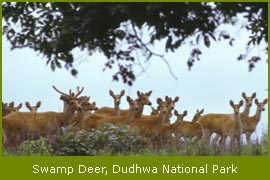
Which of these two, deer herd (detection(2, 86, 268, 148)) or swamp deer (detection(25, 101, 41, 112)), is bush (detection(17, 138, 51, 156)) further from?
swamp deer (detection(25, 101, 41, 112))

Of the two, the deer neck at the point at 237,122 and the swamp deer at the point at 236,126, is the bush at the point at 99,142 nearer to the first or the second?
the swamp deer at the point at 236,126

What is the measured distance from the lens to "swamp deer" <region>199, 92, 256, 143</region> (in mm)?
23891

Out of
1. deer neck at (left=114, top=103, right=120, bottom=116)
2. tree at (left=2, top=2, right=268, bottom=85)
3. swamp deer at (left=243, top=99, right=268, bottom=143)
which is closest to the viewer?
tree at (left=2, top=2, right=268, bottom=85)

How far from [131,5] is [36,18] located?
12.8ft

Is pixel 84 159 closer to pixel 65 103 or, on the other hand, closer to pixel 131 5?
pixel 131 5

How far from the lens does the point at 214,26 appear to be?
56.9 ft

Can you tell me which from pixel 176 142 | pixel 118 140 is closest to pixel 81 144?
pixel 118 140

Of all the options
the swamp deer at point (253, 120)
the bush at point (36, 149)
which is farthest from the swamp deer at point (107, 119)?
the swamp deer at point (253, 120)

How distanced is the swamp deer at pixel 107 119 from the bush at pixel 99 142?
6.88 feet

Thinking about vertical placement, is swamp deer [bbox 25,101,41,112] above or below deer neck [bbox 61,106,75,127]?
above

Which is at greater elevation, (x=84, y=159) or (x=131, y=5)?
(x=131, y=5)

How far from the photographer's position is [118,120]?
69.8ft

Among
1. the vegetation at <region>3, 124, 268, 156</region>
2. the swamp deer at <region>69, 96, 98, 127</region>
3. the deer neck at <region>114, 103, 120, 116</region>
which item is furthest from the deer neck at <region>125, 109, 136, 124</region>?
the vegetation at <region>3, 124, 268, 156</region>

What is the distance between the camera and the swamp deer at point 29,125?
832 inches
